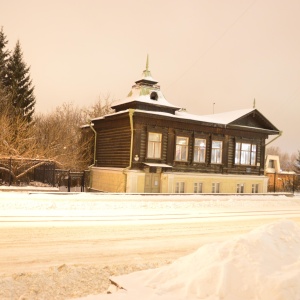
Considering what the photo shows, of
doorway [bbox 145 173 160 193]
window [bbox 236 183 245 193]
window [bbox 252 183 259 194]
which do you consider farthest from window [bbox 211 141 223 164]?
doorway [bbox 145 173 160 193]

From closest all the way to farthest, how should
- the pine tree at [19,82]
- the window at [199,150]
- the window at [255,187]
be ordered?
the window at [199,150] < the window at [255,187] < the pine tree at [19,82]

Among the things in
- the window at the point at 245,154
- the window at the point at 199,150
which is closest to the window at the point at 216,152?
the window at the point at 199,150

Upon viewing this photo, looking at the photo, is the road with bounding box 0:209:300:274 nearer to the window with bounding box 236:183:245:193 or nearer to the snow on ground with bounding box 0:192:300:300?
the snow on ground with bounding box 0:192:300:300

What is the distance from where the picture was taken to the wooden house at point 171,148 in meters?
24.0

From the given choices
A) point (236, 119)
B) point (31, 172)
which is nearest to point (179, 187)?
point (236, 119)

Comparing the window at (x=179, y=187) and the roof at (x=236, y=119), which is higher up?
the roof at (x=236, y=119)

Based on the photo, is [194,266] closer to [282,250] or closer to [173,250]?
[282,250]

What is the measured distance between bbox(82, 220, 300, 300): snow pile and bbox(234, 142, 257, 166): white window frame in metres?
23.2

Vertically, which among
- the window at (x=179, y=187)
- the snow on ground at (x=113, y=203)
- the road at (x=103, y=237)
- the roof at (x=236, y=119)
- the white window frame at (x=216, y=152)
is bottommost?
the road at (x=103, y=237)

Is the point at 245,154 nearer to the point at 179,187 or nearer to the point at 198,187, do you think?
the point at 198,187

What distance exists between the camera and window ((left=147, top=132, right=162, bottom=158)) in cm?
2456

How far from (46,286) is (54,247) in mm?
3076

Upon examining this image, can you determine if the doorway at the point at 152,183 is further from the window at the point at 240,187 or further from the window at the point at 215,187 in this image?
the window at the point at 240,187

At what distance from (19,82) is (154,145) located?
26098 millimetres
